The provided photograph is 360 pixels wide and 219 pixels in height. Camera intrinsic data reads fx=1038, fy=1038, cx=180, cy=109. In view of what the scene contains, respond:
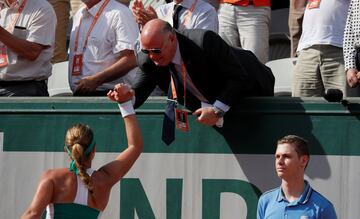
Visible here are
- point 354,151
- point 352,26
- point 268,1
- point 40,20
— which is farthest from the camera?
point 268,1

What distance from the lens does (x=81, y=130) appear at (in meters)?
6.00

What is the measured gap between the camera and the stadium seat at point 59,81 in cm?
947

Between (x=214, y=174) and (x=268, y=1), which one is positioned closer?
(x=214, y=174)

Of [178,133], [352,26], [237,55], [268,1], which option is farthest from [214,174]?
[268,1]

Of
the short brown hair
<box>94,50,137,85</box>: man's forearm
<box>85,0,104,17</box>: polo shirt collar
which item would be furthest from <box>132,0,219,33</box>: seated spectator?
the short brown hair

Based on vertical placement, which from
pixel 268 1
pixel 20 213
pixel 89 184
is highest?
pixel 268 1

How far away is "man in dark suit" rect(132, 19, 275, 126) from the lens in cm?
695

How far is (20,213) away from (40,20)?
1.55 metres

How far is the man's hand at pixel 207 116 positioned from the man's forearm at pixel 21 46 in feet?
5.54

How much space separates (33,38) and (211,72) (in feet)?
5.55

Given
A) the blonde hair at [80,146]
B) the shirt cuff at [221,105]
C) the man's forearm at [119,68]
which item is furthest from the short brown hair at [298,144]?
the man's forearm at [119,68]

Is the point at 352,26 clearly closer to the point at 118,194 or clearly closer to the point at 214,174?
the point at 214,174

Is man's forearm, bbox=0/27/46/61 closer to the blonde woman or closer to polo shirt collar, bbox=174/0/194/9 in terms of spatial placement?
polo shirt collar, bbox=174/0/194/9

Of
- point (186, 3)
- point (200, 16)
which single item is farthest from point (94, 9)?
point (200, 16)
